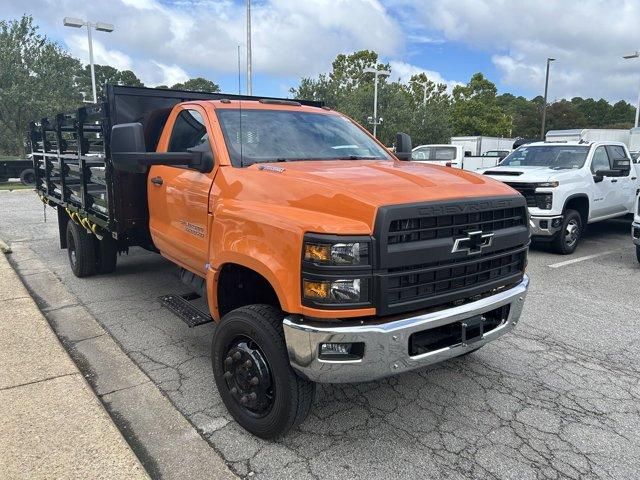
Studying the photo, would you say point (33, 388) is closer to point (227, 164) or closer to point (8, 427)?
point (8, 427)

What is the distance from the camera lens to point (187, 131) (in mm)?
4250

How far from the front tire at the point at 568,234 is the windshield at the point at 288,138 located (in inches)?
203

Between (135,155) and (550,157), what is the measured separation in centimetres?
840

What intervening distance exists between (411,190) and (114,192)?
3.23m

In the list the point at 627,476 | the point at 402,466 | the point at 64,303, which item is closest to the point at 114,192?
the point at 64,303

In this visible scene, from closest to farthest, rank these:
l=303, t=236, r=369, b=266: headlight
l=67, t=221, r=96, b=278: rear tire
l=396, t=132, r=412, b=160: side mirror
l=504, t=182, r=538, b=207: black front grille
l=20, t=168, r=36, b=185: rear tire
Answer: l=303, t=236, r=369, b=266: headlight < l=396, t=132, r=412, b=160: side mirror < l=67, t=221, r=96, b=278: rear tire < l=504, t=182, r=538, b=207: black front grille < l=20, t=168, r=36, b=185: rear tire

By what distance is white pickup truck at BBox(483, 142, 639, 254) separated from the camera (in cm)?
815

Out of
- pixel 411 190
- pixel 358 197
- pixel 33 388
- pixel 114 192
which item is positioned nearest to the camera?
pixel 358 197

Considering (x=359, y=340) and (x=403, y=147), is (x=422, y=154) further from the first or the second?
(x=359, y=340)

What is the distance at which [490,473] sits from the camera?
2.79 meters

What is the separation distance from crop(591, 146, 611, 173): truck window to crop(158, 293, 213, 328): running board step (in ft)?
25.6

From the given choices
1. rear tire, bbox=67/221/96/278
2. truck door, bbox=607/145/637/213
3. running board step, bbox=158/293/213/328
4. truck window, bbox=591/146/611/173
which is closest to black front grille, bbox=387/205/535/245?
running board step, bbox=158/293/213/328

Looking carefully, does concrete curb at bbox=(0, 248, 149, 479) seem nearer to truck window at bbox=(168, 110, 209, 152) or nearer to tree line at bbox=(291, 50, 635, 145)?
truck window at bbox=(168, 110, 209, 152)

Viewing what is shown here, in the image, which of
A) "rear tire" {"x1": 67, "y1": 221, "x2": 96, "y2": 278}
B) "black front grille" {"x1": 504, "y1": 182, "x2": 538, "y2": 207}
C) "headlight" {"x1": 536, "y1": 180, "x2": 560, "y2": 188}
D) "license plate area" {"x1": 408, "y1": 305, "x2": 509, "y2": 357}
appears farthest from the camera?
"black front grille" {"x1": 504, "y1": 182, "x2": 538, "y2": 207}
